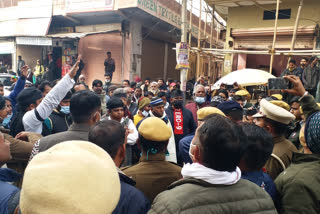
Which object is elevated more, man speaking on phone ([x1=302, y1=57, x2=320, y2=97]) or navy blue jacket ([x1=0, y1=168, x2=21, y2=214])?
man speaking on phone ([x1=302, y1=57, x2=320, y2=97])

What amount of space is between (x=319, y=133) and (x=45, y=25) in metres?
14.7

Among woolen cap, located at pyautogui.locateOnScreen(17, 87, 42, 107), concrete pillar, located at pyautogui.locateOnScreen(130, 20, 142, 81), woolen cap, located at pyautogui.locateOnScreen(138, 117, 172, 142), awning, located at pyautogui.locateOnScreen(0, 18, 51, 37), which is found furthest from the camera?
awning, located at pyautogui.locateOnScreen(0, 18, 51, 37)

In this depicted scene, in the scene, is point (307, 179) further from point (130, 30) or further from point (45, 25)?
point (45, 25)

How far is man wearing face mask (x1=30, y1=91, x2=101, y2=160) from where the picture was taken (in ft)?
7.06

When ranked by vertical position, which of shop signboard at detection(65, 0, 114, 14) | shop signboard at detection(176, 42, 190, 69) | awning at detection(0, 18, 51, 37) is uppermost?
shop signboard at detection(65, 0, 114, 14)

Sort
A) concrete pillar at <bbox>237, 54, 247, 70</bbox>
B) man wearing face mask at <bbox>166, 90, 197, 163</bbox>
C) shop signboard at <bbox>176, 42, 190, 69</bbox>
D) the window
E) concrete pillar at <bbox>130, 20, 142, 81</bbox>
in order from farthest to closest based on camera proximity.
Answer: concrete pillar at <bbox>130, 20, 142, 81</bbox> → concrete pillar at <bbox>237, 54, 247, 70</bbox> → the window → shop signboard at <bbox>176, 42, 190, 69</bbox> → man wearing face mask at <bbox>166, 90, 197, 163</bbox>

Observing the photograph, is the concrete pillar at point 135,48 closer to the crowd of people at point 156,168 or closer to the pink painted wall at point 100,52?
the pink painted wall at point 100,52

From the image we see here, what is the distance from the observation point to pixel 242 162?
5.58 ft

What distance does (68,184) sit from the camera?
0.76m

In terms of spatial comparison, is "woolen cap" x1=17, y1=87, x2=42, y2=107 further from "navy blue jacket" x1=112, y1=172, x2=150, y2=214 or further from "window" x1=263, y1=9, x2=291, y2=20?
"window" x1=263, y1=9, x2=291, y2=20

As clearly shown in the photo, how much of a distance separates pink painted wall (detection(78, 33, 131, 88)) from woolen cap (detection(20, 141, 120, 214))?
1171 centimetres

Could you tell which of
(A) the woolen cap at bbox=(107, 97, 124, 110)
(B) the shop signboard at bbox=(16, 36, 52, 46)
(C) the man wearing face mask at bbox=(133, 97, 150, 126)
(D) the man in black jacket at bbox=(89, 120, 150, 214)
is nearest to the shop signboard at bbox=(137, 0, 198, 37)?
(B) the shop signboard at bbox=(16, 36, 52, 46)

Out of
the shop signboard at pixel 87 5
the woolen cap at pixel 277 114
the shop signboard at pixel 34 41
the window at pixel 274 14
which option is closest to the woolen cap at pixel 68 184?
the woolen cap at pixel 277 114

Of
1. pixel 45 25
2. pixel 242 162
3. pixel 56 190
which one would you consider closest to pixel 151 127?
pixel 242 162
